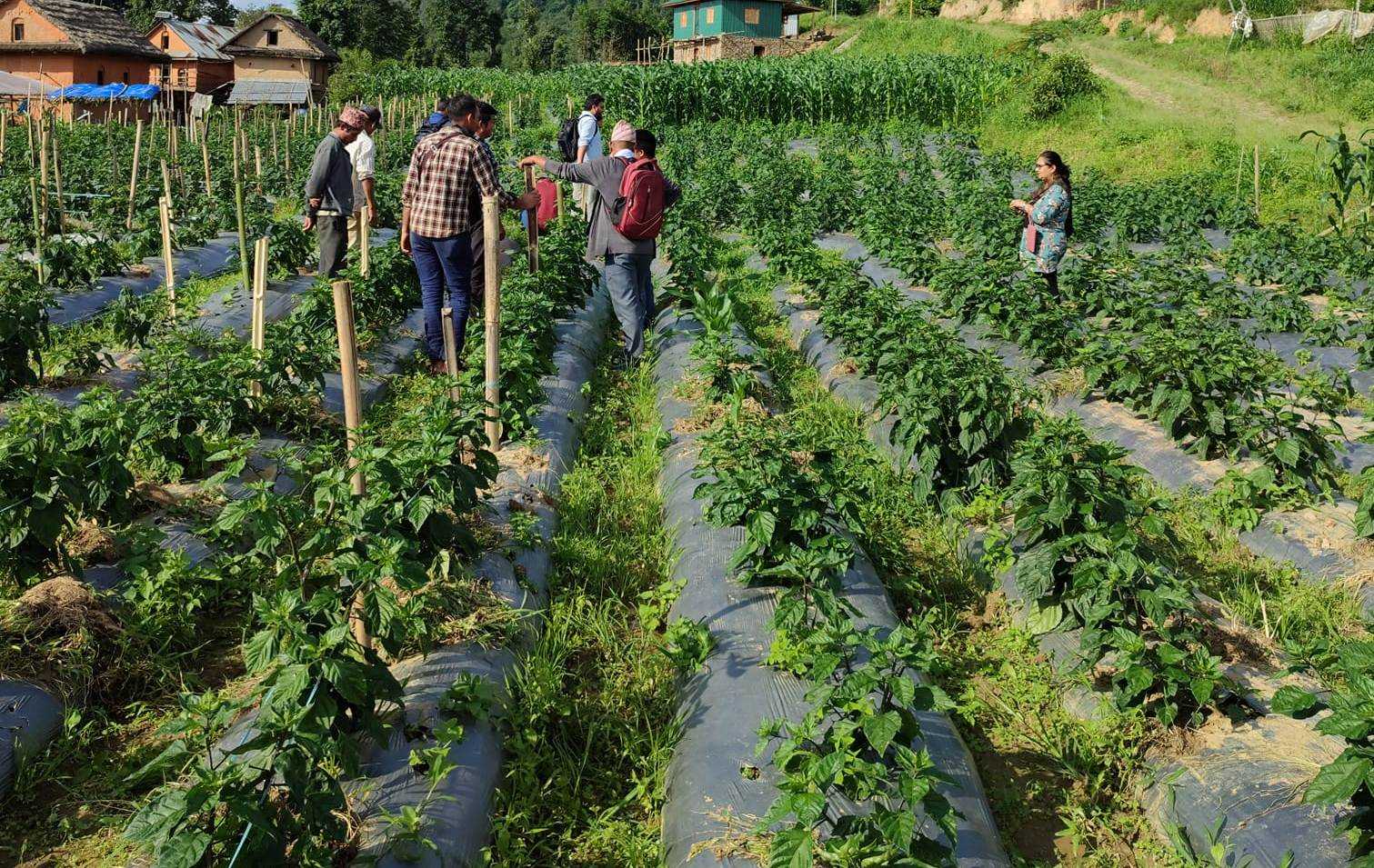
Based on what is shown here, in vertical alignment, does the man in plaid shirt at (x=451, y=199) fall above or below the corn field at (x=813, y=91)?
below

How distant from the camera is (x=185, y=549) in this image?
448 cm

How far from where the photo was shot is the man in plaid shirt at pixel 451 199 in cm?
655

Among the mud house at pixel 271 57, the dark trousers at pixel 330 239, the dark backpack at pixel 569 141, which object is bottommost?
the dark trousers at pixel 330 239

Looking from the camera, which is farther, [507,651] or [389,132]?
[389,132]

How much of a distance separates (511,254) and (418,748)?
6.39 m

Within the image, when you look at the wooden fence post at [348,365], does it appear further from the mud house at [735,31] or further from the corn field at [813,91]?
the mud house at [735,31]

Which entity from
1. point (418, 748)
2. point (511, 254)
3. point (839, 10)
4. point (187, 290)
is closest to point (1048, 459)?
point (418, 748)

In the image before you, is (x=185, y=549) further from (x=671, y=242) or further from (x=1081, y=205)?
(x=1081, y=205)

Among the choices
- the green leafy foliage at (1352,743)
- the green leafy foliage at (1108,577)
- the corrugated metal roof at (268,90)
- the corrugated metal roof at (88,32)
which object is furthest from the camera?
the corrugated metal roof at (268,90)

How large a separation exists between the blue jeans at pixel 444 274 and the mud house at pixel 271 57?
40.6 meters

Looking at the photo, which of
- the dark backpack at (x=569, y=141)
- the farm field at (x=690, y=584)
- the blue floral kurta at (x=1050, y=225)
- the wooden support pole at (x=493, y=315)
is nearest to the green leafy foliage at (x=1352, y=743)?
the farm field at (x=690, y=584)

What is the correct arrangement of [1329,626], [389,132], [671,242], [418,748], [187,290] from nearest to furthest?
1. [418,748]
2. [1329,626]
3. [187,290]
4. [671,242]
5. [389,132]

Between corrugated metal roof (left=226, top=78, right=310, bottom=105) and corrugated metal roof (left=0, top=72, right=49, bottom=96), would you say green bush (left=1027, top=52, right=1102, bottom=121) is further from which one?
corrugated metal roof (left=226, top=78, right=310, bottom=105)

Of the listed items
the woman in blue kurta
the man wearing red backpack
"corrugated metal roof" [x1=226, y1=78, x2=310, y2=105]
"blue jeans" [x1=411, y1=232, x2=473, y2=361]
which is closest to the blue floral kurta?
the woman in blue kurta
